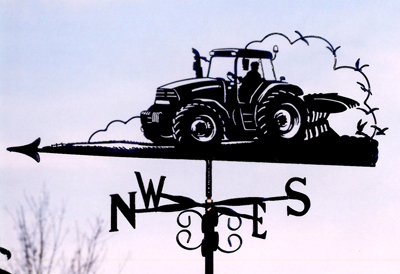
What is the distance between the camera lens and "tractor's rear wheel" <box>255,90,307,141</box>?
12.0ft

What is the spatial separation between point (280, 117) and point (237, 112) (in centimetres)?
26

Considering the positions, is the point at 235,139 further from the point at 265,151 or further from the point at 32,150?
the point at 32,150

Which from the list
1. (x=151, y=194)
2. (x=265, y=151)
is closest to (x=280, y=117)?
(x=265, y=151)

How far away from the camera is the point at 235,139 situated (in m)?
3.63

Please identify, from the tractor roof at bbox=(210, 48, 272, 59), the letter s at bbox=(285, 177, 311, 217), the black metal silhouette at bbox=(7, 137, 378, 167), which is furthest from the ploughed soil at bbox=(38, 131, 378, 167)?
the tractor roof at bbox=(210, 48, 272, 59)

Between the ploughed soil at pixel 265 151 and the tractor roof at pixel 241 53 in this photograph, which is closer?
the ploughed soil at pixel 265 151

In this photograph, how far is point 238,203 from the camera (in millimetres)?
3611

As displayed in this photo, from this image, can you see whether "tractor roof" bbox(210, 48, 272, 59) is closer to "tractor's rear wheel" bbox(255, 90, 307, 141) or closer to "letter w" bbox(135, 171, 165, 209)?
"tractor's rear wheel" bbox(255, 90, 307, 141)

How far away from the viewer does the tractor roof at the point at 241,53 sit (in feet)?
12.9

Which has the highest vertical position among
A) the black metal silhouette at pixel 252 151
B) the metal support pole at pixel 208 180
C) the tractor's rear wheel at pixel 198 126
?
the tractor's rear wheel at pixel 198 126

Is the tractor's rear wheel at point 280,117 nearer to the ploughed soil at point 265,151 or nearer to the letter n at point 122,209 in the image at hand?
the ploughed soil at point 265,151

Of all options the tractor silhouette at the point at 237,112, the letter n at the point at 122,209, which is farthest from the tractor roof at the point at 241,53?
the letter n at the point at 122,209

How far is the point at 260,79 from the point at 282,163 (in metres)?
0.60

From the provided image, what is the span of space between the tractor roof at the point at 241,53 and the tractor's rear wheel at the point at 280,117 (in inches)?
12.4
